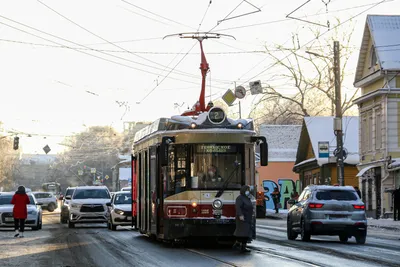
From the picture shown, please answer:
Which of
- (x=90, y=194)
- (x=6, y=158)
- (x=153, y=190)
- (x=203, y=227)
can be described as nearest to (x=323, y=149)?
(x=90, y=194)

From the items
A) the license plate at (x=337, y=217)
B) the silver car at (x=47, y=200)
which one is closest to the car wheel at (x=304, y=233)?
the license plate at (x=337, y=217)

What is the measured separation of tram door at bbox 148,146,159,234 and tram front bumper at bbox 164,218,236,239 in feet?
3.77

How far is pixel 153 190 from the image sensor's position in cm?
2250

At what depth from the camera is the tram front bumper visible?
2097 centimetres

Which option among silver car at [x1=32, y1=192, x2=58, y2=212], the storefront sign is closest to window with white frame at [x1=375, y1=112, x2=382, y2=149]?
the storefront sign

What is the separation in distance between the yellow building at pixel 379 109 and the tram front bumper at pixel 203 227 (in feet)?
87.0

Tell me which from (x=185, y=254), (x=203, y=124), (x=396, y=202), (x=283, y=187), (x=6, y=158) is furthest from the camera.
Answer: (x=6, y=158)

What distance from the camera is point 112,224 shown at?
114ft

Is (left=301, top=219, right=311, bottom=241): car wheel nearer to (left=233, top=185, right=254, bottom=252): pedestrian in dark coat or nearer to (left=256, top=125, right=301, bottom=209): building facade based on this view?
(left=233, top=185, right=254, bottom=252): pedestrian in dark coat

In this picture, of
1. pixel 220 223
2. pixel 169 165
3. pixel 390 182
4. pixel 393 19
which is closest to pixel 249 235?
pixel 220 223

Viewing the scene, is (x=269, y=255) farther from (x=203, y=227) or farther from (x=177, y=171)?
(x=177, y=171)

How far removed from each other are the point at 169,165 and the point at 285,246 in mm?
3914

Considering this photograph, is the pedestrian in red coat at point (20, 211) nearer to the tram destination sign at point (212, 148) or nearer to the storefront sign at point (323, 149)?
the tram destination sign at point (212, 148)

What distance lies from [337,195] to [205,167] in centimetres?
621
